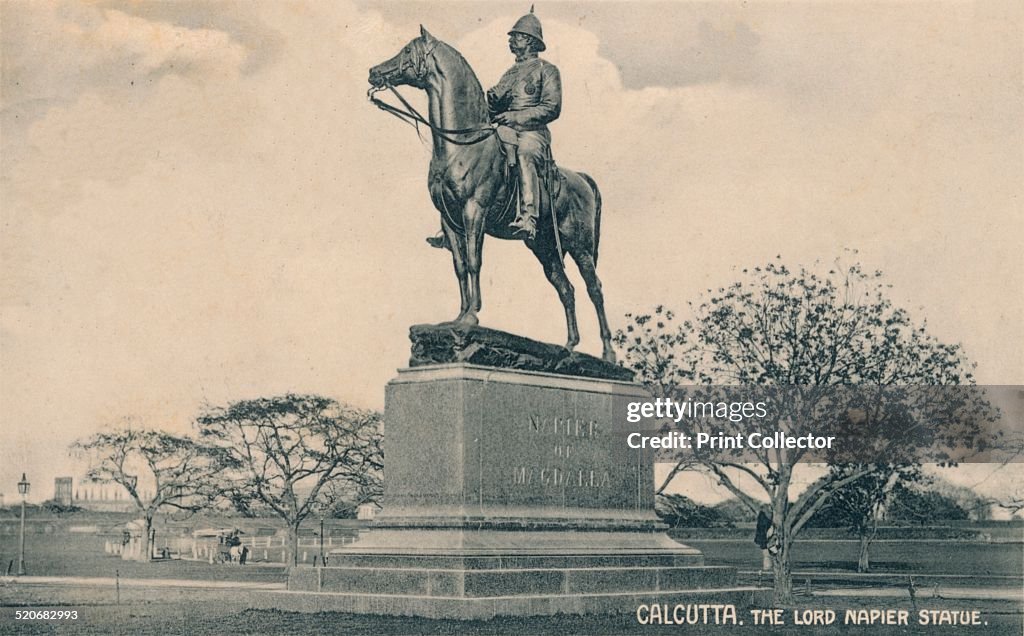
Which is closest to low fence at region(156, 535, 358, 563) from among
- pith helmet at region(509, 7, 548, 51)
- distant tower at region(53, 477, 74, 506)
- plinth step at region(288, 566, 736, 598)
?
distant tower at region(53, 477, 74, 506)

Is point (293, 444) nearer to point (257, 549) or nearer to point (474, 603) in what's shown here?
point (257, 549)

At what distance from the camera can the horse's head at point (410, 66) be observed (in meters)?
17.3

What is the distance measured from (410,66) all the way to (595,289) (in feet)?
13.4

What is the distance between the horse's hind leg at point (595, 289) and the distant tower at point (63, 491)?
129 ft

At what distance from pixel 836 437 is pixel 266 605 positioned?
13346 millimetres

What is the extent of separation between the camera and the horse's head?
17297 millimetres

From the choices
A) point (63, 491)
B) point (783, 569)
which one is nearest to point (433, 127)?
point (783, 569)

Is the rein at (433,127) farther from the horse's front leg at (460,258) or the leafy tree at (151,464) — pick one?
the leafy tree at (151,464)

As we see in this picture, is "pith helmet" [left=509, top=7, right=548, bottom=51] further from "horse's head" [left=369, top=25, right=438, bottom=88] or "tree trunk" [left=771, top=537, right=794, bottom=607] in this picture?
"tree trunk" [left=771, top=537, right=794, bottom=607]

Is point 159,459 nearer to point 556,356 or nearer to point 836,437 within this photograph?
point 836,437

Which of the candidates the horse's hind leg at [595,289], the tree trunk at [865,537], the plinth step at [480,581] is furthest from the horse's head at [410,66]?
the tree trunk at [865,537]

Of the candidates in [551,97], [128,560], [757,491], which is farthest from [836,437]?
[128,560]

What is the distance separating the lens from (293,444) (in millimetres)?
43625

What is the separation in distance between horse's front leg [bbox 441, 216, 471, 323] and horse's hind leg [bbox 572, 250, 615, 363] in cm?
231
